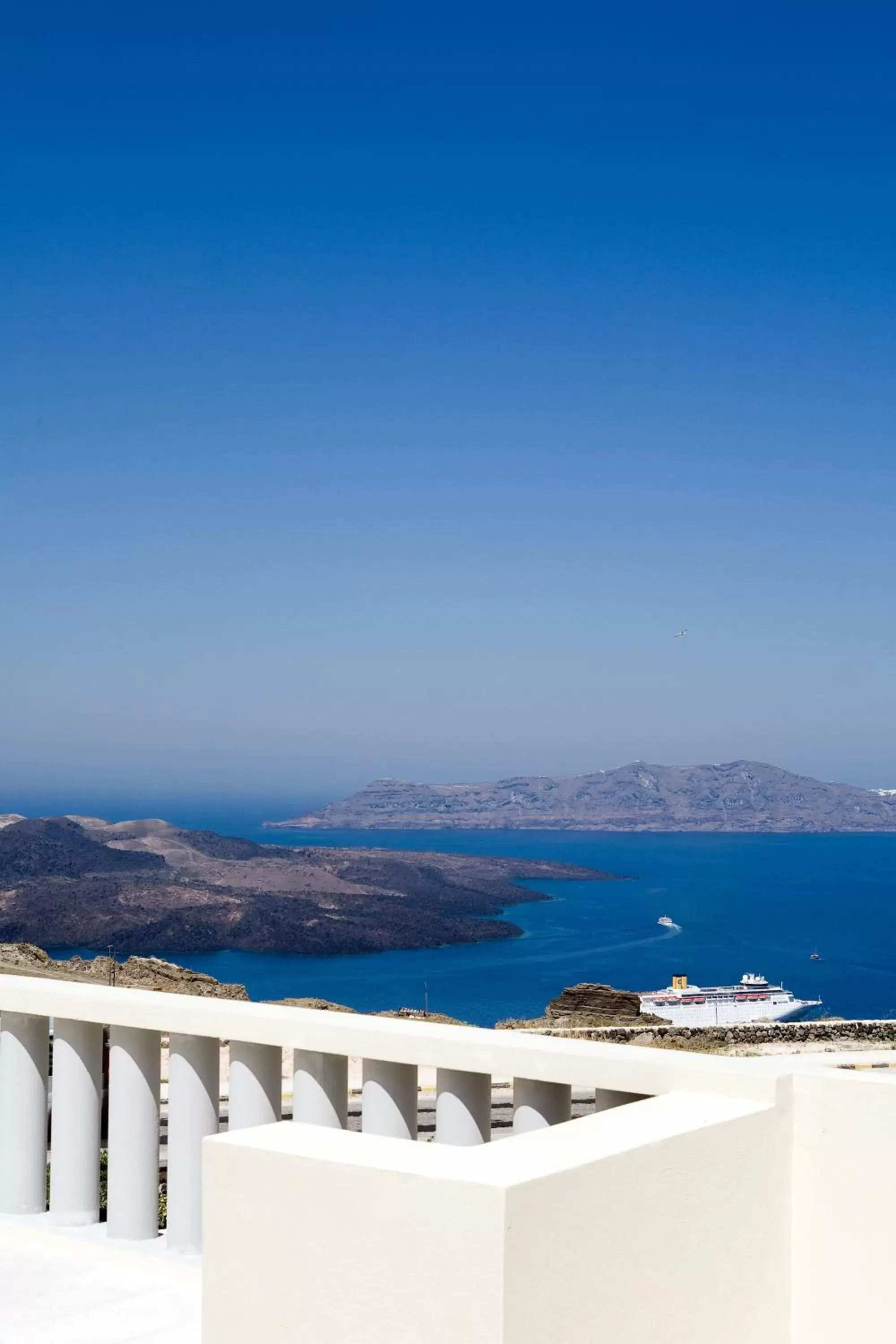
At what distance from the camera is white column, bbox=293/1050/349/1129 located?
333cm

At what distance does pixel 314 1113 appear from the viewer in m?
3.37

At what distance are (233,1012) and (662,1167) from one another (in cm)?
123

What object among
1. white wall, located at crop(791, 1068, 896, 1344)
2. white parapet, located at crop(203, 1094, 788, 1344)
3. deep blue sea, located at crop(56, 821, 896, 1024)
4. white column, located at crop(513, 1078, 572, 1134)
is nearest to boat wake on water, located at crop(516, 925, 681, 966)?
deep blue sea, located at crop(56, 821, 896, 1024)

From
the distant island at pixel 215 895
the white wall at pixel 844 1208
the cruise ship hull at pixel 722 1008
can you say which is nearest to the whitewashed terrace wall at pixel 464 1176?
the white wall at pixel 844 1208

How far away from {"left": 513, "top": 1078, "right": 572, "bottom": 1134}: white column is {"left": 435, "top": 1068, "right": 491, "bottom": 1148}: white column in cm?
8

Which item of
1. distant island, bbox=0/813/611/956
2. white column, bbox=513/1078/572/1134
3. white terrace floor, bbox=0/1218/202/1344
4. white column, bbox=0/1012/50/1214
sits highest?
white column, bbox=513/1078/572/1134

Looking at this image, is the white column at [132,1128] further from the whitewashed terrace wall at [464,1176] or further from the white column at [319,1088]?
the white column at [319,1088]

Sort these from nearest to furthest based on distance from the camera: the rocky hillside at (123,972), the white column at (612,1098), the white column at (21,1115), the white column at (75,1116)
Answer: the white column at (612,1098)
the white column at (75,1116)
the white column at (21,1115)
the rocky hillside at (123,972)

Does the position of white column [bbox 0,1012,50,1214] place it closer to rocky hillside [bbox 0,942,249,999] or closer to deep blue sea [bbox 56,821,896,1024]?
rocky hillside [bbox 0,942,249,999]

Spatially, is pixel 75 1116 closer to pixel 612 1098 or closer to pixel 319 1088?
pixel 319 1088

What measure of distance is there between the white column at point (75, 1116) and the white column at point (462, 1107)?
1038 millimetres

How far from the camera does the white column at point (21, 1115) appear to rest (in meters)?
3.79

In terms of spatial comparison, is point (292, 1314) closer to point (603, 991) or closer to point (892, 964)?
point (603, 991)

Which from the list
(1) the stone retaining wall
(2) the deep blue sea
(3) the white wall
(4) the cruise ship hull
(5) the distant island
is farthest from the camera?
(5) the distant island
